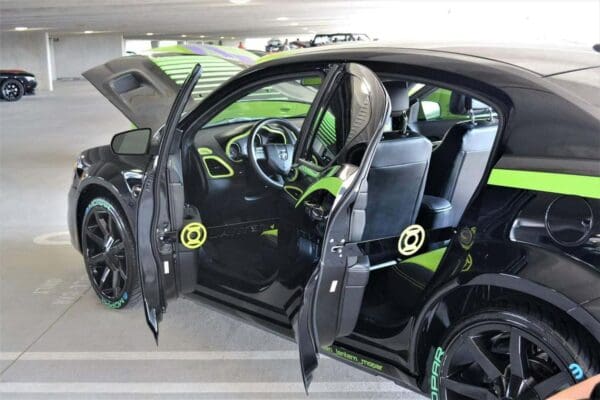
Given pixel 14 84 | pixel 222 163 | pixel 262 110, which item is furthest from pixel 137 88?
pixel 14 84

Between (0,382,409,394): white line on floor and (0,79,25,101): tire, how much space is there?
14.5 m

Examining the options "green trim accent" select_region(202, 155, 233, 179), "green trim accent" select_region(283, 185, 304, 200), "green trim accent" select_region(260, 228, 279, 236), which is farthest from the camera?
"green trim accent" select_region(202, 155, 233, 179)

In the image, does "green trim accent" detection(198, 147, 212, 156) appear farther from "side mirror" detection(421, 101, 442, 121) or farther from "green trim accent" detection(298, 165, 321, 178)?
"side mirror" detection(421, 101, 442, 121)

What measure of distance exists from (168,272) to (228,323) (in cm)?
71

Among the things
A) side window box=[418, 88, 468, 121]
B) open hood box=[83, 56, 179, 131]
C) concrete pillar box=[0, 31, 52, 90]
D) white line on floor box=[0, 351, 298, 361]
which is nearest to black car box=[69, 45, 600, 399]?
white line on floor box=[0, 351, 298, 361]

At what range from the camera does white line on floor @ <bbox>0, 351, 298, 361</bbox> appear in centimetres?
277

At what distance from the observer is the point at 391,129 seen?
7.64 ft

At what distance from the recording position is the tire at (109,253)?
2998 millimetres

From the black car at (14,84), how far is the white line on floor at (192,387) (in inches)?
570

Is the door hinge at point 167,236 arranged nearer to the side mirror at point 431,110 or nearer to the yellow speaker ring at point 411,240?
the yellow speaker ring at point 411,240

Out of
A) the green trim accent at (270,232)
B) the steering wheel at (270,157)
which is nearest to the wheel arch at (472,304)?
the green trim accent at (270,232)

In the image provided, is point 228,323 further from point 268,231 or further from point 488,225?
point 488,225

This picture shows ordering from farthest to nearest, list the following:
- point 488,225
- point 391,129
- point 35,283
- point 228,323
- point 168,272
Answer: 1. point 35,283
2. point 228,323
3. point 168,272
4. point 391,129
5. point 488,225

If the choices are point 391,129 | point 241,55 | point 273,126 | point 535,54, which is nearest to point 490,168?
point 535,54
